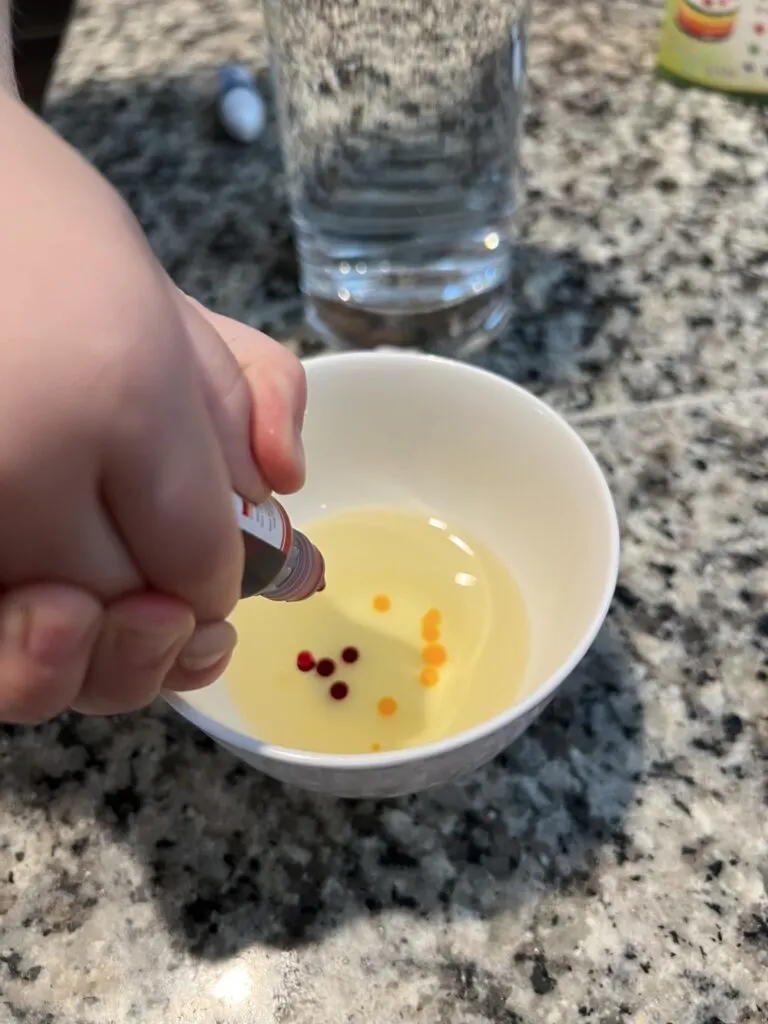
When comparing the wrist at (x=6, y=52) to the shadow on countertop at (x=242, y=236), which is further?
the shadow on countertop at (x=242, y=236)

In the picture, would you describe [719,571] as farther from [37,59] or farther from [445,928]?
[37,59]

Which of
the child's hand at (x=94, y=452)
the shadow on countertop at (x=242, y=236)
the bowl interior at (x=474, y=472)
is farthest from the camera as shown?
the shadow on countertop at (x=242, y=236)

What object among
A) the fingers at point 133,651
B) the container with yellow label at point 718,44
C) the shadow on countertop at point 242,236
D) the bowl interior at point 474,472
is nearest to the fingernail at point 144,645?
the fingers at point 133,651

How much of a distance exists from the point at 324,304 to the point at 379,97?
0.14 m

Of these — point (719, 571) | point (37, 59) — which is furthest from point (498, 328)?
point (37, 59)

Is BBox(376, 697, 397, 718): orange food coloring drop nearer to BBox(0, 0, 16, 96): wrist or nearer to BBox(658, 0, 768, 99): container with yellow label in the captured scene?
BBox(0, 0, 16, 96): wrist

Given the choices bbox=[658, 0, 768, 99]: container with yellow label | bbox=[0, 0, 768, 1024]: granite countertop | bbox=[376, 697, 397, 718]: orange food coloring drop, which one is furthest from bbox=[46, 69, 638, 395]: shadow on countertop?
bbox=[376, 697, 397, 718]: orange food coloring drop

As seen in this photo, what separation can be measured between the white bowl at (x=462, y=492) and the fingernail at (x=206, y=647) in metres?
0.03

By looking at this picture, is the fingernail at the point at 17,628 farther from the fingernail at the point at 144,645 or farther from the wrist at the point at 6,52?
the wrist at the point at 6,52

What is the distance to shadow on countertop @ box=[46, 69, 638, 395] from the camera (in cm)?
67

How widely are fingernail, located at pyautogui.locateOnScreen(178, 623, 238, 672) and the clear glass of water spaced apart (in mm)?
350

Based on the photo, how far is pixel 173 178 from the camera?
2.58 feet

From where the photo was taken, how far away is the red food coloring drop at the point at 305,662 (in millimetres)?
538

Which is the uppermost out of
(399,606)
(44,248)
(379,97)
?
(44,248)
